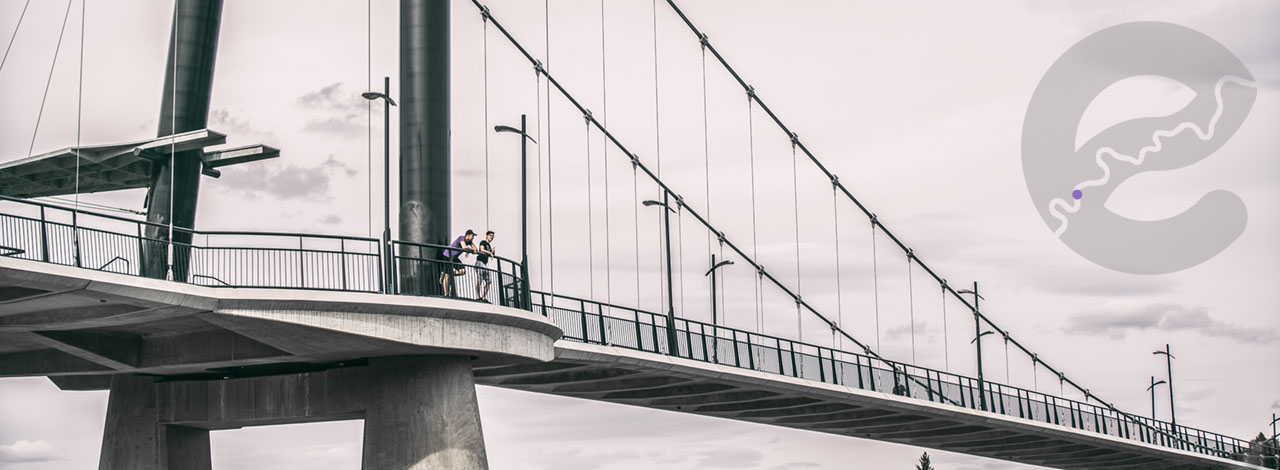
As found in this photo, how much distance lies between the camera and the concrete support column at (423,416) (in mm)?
36750

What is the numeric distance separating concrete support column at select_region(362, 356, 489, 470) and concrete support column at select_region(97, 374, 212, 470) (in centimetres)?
630

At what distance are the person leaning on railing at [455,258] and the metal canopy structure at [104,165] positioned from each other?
613 cm

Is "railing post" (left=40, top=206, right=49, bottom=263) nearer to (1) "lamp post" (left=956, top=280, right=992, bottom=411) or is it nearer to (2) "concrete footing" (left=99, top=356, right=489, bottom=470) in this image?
(2) "concrete footing" (left=99, top=356, right=489, bottom=470)

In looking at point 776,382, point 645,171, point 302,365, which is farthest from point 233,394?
point 645,171

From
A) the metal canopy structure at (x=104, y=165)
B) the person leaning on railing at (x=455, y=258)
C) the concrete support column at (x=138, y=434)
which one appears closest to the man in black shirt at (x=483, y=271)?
the person leaning on railing at (x=455, y=258)

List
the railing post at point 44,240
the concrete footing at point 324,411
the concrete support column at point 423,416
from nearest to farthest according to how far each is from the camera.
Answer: the railing post at point 44,240 < the concrete support column at point 423,416 < the concrete footing at point 324,411

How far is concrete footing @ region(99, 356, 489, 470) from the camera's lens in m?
37.1

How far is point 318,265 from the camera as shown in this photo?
3491cm

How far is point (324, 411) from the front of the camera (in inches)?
1548

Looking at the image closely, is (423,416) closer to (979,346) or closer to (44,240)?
(44,240)

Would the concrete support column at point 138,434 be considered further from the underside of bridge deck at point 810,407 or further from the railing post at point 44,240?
the railing post at point 44,240

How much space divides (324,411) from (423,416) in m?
3.43

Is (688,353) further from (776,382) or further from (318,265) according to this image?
(318,265)

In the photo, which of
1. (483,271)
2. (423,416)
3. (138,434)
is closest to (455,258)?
(483,271)
